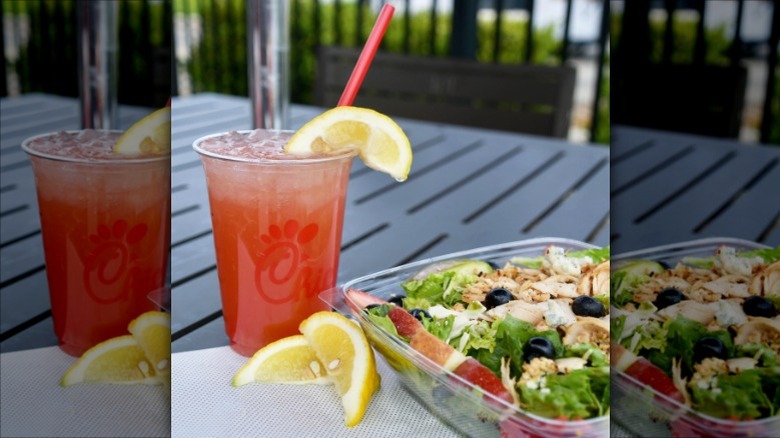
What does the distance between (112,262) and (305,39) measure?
8.22 ft

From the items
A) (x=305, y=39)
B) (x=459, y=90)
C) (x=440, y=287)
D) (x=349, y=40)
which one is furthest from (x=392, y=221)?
(x=305, y=39)

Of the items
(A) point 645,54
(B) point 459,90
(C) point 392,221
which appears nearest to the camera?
(A) point 645,54

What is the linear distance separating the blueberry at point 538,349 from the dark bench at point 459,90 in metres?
1.44

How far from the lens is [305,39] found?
2934 mm

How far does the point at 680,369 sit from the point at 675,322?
27 mm

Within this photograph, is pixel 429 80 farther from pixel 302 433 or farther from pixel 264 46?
pixel 302 433

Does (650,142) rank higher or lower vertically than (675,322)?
higher

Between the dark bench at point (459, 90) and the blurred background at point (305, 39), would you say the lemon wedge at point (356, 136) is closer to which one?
the blurred background at point (305, 39)

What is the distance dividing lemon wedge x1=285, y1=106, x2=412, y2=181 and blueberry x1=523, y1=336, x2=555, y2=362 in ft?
0.55

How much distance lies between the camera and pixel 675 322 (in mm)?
467

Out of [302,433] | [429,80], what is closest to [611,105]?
[302,433]

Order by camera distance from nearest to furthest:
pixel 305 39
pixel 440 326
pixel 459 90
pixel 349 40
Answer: pixel 440 326
pixel 459 90
pixel 349 40
pixel 305 39

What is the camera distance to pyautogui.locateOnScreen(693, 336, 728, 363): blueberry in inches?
18.3

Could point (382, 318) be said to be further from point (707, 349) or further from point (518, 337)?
point (707, 349)
